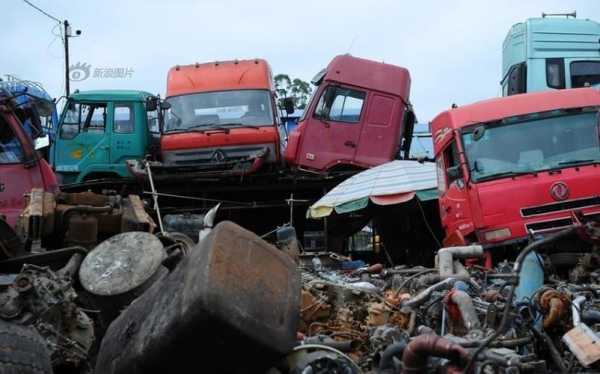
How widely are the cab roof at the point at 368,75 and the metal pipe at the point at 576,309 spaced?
1095cm

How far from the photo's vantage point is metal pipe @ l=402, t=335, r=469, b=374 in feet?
14.4

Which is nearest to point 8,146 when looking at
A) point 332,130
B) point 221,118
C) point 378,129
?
point 221,118

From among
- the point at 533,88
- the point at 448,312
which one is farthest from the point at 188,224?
the point at 448,312

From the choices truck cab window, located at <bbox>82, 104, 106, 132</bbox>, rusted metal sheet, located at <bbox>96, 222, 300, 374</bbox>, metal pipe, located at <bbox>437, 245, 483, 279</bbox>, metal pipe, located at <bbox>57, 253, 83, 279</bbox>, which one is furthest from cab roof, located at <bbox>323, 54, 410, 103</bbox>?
rusted metal sheet, located at <bbox>96, 222, 300, 374</bbox>

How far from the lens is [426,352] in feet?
14.6

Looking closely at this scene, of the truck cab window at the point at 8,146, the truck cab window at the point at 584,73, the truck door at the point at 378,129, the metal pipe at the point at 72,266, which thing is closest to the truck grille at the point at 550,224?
the metal pipe at the point at 72,266

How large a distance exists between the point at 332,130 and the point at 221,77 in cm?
259

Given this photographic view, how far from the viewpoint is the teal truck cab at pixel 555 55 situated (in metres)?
17.1

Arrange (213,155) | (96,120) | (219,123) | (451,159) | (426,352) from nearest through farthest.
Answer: (426,352) → (451,159) → (213,155) → (219,123) → (96,120)

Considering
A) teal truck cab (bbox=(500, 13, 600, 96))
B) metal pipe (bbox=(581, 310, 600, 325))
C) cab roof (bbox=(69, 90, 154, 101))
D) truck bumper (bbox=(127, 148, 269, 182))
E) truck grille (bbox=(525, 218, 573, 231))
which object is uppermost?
teal truck cab (bbox=(500, 13, 600, 96))

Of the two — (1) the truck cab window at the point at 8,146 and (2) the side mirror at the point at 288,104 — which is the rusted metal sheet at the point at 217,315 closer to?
(1) the truck cab window at the point at 8,146

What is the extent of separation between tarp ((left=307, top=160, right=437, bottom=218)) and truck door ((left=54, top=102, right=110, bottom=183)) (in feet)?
17.2

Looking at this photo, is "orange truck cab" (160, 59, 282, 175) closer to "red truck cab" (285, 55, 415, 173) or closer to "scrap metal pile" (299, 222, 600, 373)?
"red truck cab" (285, 55, 415, 173)

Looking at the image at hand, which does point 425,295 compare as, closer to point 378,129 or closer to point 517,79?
point 378,129
